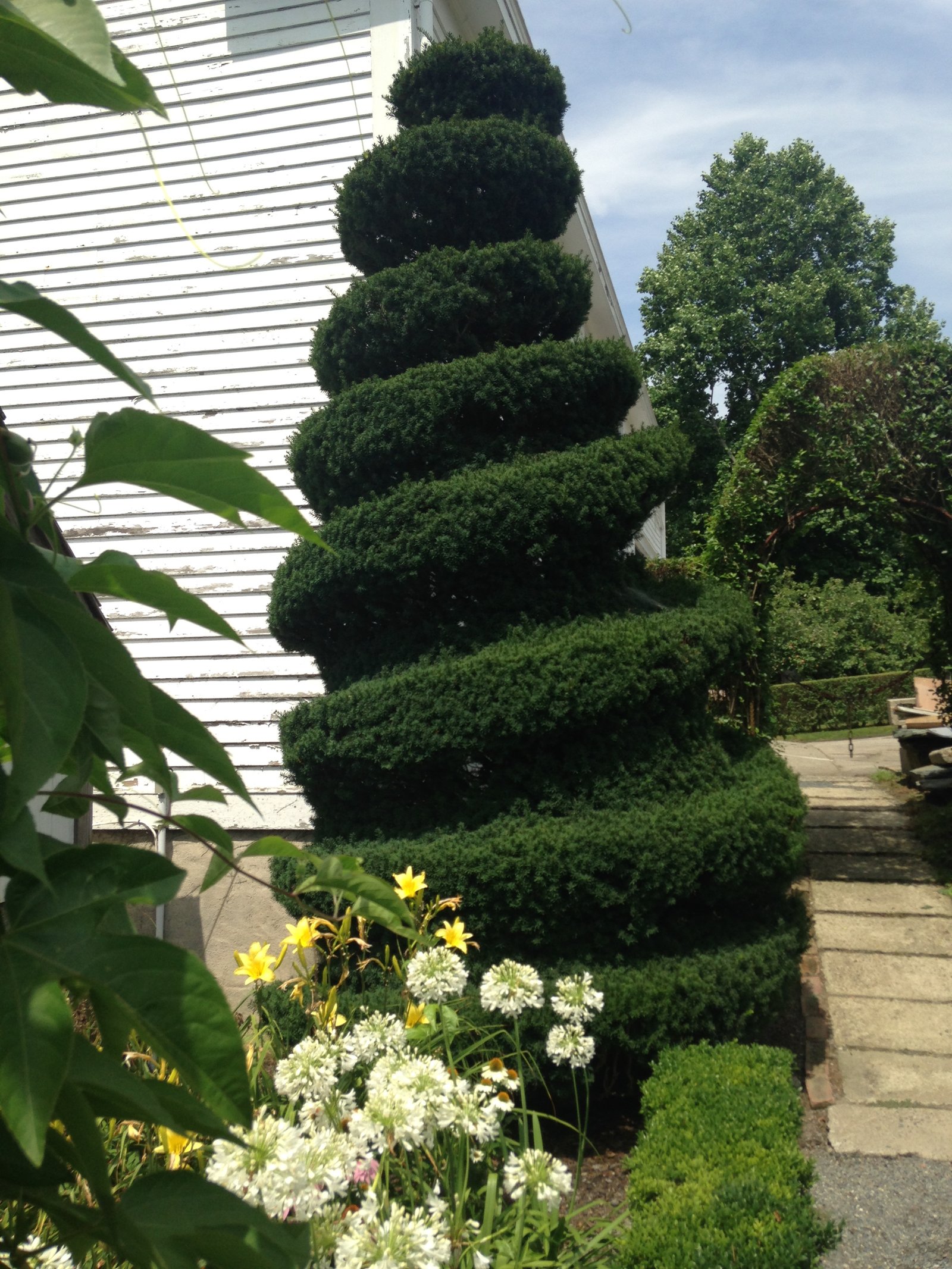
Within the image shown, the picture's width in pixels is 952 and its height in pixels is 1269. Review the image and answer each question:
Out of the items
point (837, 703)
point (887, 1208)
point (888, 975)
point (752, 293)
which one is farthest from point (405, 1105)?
point (752, 293)

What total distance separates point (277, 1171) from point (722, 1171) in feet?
5.96

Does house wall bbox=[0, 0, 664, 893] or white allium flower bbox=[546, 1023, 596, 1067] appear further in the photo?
house wall bbox=[0, 0, 664, 893]

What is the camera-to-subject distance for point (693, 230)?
1186 inches

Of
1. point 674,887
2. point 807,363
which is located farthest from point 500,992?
point 807,363

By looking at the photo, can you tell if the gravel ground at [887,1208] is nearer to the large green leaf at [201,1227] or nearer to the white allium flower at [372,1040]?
the white allium flower at [372,1040]

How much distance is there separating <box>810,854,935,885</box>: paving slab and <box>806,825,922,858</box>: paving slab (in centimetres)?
10

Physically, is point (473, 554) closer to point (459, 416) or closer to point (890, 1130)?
point (459, 416)

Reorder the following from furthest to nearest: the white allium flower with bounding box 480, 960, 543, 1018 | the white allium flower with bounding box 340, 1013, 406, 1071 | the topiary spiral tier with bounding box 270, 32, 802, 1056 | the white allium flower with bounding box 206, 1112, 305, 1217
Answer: the topiary spiral tier with bounding box 270, 32, 802, 1056 → the white allium flower with bounding box 480, 960, 543, 1018 → the white allium flower with bounding box 340, 1013, 406, 1071 → the white allium flower with bounding box 206, 1112, 305, 1217

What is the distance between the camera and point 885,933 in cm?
607

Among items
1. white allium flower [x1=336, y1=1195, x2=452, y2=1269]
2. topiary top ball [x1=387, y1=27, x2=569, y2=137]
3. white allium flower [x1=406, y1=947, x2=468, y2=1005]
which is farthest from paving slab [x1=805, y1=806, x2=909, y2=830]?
white allium flower [x1=336, y1=1195, x2=452, y2=1269]

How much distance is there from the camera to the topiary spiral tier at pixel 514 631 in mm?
3771

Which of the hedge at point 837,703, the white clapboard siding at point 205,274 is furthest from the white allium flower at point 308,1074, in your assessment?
the hedge at point 837,703

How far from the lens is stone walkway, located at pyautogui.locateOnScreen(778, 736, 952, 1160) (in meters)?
4.06

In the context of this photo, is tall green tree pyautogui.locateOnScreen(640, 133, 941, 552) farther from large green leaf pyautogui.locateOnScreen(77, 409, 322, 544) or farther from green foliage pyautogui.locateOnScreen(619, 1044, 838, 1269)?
large green leaf pyautogui.locateOnScreen(77, 409, 322, 544)
